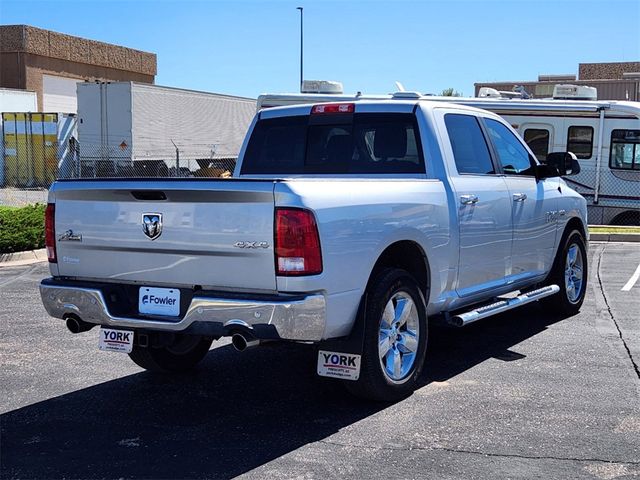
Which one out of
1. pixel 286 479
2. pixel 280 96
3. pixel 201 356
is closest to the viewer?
pixel 286 479

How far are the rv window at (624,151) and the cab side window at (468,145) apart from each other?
39.3 feet

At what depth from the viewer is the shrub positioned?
1282 centimetres

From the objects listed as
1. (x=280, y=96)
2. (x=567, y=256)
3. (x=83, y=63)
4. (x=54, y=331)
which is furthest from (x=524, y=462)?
(x=83, y=63)

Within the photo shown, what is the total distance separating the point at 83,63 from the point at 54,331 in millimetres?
44500

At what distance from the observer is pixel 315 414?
17.4ft

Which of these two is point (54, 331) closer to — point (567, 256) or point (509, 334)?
point (509, 334)

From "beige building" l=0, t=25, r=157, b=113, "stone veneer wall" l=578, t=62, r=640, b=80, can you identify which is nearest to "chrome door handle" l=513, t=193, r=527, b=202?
"stone veneer wall" l=578, t=62, r=640, b=80

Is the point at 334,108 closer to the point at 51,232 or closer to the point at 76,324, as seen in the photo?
A: the point at 51,232

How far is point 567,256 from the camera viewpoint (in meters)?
8.22

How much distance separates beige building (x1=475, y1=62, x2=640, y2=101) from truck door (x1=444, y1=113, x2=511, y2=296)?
19085 millimetres

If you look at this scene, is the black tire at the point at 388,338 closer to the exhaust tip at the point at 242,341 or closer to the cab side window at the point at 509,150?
the exhaust tip at the point at 242,341

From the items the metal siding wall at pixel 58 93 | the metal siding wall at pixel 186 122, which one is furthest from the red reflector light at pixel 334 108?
the metal siding wall at pixel 58 93

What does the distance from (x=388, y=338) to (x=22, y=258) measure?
9116mm

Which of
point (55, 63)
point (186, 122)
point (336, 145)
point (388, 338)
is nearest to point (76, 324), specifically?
point (388, 338)
